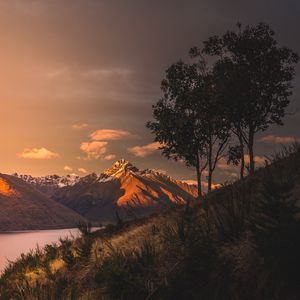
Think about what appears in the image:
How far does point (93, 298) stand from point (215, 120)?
3325 cm

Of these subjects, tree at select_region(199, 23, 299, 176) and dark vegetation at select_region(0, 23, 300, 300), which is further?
tree at select_region(199, 23, 299, 176)

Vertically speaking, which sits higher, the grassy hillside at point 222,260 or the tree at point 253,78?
the tree at point 253,78

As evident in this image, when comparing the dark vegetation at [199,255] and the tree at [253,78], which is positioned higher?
the tree at [253,78]

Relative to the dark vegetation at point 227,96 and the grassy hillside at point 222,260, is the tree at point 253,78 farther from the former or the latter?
the grassy hillside at point 222,260

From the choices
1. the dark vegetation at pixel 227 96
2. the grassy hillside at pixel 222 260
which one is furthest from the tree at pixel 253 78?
the grassy hillside at pixel 222 260

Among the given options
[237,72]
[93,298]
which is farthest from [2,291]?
[237,72]

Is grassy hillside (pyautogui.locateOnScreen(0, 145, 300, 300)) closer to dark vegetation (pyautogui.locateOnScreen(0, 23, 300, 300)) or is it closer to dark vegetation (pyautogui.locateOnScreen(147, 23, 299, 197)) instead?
dark vegetation (pyautogui.locateOnScreen(0, 23, 300, 300))

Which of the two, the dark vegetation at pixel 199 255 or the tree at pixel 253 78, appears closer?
the dark vegetation at pixel 199 255

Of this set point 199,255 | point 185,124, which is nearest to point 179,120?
point 185,124

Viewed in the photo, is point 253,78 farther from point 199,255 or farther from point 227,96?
point 199,255

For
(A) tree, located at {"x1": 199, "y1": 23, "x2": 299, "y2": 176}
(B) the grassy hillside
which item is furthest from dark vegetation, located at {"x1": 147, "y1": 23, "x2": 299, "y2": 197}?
(B) the grassy hillside

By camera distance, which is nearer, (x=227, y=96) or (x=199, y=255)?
(x=199, y=255)

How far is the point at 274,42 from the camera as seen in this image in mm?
39438

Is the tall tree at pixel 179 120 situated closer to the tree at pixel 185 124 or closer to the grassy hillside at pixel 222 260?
the tree at pixel 185 124
